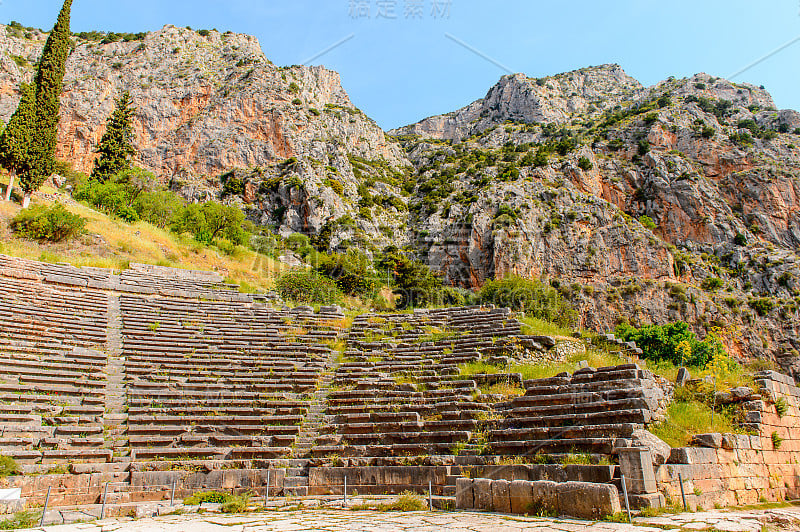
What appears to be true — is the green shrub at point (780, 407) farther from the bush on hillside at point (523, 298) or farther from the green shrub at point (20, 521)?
the bush on hillside at point (523, 298)

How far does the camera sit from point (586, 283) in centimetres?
4656

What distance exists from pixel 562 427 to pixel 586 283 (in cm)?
4008

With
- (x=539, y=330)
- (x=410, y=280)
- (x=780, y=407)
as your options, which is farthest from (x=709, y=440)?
(x=410, y=280)

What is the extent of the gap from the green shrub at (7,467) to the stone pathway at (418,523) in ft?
9.99

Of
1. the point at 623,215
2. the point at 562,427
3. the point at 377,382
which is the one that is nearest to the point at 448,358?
the point at 377,382

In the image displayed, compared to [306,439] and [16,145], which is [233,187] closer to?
[16,145]

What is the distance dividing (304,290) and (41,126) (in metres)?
19.2

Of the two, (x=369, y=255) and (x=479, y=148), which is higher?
(x=479, y=148)

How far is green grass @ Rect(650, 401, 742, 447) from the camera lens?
9117 mm

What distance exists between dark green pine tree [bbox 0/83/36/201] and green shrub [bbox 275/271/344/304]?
1624 cm

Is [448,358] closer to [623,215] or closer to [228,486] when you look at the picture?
[228,486]

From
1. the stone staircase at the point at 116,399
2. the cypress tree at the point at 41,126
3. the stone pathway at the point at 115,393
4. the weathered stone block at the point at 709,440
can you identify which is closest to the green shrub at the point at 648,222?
the weathered stone block at the point at 709,440

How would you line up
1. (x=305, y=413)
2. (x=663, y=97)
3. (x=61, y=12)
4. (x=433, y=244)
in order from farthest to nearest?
(x=663, y=97) → (x=433, y=244) → (x=61, y=12) → (x=305, y=413)

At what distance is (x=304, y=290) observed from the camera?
92.5ft
